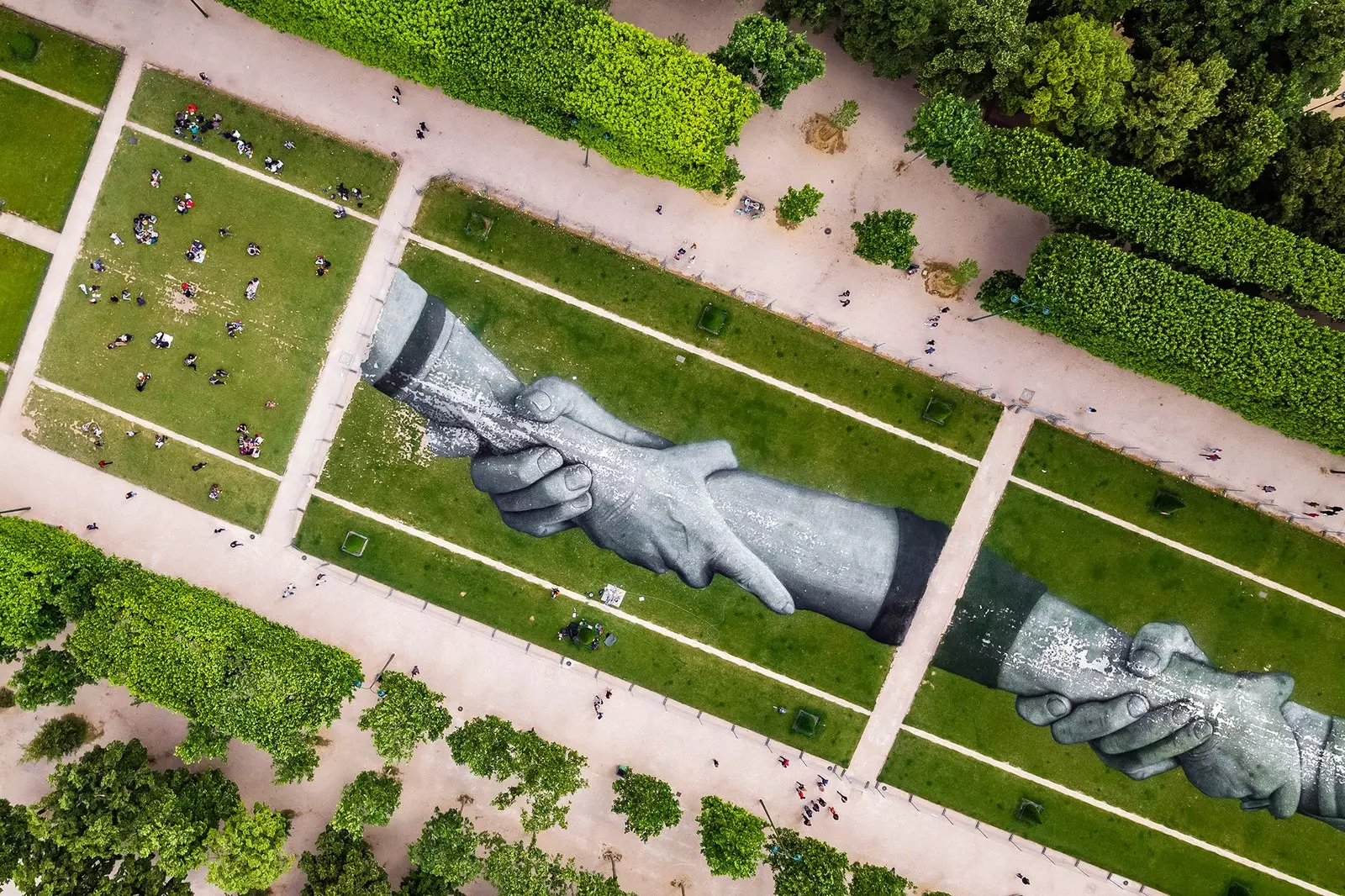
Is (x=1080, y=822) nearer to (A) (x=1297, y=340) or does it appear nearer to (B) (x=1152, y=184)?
(A) (x=1297, y=340)

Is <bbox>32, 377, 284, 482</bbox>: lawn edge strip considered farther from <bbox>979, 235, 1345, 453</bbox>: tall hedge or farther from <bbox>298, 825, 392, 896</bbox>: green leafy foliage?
<bbox>979, 235, 1345, 453</bbox>: tall hedge

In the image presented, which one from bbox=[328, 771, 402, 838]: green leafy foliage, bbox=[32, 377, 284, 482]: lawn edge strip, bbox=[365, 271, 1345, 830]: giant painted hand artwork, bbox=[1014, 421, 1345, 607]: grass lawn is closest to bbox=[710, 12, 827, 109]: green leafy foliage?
bbox=[365, 271, 1345, 830]: giant painted hand artwork

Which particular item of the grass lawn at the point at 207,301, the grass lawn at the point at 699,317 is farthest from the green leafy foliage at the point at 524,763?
the grass lawn at the point at 699,317

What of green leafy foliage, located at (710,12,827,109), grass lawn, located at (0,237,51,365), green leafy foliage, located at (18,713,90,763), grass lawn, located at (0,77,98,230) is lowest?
green leafy foliage, located at (18,713,90,763)

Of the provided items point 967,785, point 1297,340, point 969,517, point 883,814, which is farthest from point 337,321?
point 1297,340

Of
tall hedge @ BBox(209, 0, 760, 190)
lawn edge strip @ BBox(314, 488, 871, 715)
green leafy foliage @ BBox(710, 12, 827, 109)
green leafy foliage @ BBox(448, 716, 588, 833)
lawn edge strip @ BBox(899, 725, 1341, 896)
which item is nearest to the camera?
tall hedge @ BBox(209, 0, 760, 190)

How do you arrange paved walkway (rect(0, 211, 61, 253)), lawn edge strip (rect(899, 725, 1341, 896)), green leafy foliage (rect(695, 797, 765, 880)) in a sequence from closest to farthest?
green leafy foliage (rect(695, 797, 765, 880))
paved walkway (rect(0, 211, 61, 253))
lawn edge strip (rect(899, 725, 1341, 896))

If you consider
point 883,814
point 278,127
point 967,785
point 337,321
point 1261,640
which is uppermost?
point 278,127

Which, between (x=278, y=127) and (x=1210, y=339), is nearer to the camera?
(x=1210, y=339)
